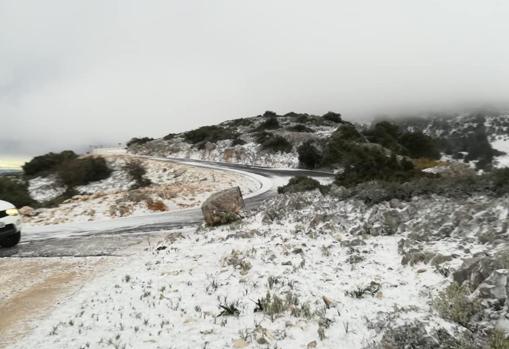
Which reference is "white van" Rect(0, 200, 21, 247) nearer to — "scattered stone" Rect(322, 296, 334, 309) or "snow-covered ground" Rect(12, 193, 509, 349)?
"snow-covered ground" Rect(12, 193, 509, 349)

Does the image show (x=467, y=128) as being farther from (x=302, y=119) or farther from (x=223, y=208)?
(x=223, y=208)

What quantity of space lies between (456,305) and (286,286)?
2.44 metres

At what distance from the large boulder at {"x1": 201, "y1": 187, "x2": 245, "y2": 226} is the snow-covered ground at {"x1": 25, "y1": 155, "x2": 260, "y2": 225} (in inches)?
249

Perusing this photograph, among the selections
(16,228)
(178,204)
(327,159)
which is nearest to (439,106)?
(327,159)

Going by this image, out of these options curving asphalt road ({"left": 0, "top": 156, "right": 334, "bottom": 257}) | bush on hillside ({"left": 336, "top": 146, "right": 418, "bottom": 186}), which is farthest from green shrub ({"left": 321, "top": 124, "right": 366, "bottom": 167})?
bush on hillside ({"left": 336, "top": 146, "right": 418, "bottom": 186})

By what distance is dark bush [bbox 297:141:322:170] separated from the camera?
3322 cm

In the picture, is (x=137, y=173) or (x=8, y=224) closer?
(x=8, y=224)

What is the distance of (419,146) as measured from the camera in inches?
1490

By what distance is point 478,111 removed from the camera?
372ft

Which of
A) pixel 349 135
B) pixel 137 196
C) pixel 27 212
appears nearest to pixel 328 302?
pixel 137 196

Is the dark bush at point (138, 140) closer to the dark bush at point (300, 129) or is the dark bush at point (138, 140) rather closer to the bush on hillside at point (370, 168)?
the dark bush at point (300, 129)

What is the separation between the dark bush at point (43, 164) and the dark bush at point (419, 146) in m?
31.3

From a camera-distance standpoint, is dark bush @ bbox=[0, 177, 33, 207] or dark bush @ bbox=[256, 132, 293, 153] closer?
dark bush @ bbox=[0, 177, 33, 207]

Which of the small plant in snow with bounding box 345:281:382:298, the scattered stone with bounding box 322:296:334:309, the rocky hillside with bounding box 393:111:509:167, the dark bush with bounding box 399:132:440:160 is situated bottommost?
the rocky hillside with bounding box 393:111:509:167
